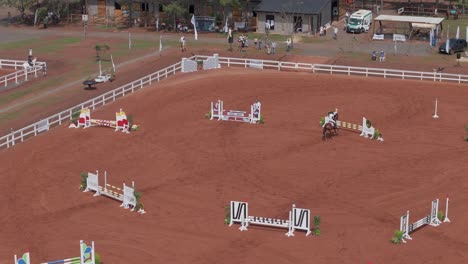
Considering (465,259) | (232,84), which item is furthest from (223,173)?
(232,84)

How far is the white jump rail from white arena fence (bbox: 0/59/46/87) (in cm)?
1062

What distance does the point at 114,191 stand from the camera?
133 ft

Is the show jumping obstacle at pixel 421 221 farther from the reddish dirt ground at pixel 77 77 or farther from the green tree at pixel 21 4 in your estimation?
the green tree at pixel 21 4

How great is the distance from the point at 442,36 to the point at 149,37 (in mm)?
28396

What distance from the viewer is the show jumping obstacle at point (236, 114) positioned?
52156mm

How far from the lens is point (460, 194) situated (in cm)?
4041

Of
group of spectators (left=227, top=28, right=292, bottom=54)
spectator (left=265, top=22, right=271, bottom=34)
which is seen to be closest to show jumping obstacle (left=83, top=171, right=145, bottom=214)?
group of spectators (left=227, top=28, right=292, bottom=54)

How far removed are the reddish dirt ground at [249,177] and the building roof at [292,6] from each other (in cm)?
2380

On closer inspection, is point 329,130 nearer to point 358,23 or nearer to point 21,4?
point 358,23

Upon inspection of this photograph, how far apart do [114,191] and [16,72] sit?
98.9ft

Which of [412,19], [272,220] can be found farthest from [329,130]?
[412,19]

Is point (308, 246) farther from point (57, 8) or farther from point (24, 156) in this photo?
point (57, 8)

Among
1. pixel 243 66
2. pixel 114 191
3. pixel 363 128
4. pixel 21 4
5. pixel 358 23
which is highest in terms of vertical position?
pixel 21 4

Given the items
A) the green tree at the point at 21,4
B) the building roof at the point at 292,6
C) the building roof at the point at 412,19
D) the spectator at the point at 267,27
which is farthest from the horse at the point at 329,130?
the green tree at the point at 21,4
